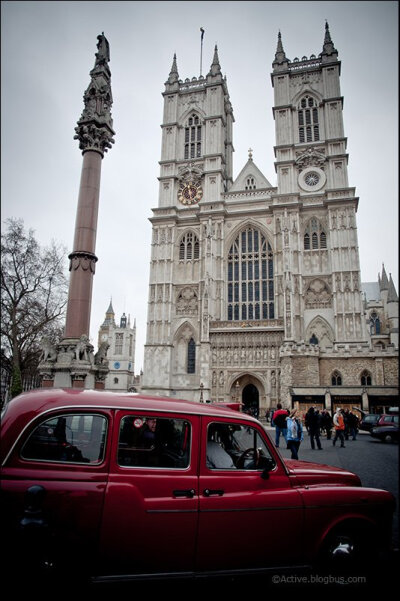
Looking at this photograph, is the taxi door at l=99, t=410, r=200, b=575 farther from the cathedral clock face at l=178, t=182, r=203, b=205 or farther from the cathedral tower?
the cathedral clock face at l=178, t=182, r=203, b=205

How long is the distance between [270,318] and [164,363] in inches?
404

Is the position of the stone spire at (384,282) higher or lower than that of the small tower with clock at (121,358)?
higher

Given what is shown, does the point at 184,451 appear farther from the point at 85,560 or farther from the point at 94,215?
the point at 94,215

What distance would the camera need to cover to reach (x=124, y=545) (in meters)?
2.93

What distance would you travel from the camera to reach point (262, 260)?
1438 inches

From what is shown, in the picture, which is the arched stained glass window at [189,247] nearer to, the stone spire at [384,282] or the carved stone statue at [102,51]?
the carved stone statue at [102,51]

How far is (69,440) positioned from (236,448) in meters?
1.56

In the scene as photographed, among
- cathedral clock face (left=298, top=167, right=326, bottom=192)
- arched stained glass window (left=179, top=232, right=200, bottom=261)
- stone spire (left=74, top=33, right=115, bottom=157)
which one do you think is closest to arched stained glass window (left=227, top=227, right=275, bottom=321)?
arched stained glass window (left=179, top=232, right=200, bottom=261)

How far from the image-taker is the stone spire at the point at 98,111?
14680 mm

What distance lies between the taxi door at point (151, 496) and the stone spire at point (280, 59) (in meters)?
44.9

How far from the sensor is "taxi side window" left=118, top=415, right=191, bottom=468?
10.6 ft

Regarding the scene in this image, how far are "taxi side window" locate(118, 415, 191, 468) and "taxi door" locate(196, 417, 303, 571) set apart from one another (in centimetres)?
19

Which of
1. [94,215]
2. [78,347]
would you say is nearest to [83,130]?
[94,215]

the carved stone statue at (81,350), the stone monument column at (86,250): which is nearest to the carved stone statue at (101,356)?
the stone monument column at (86,250)
